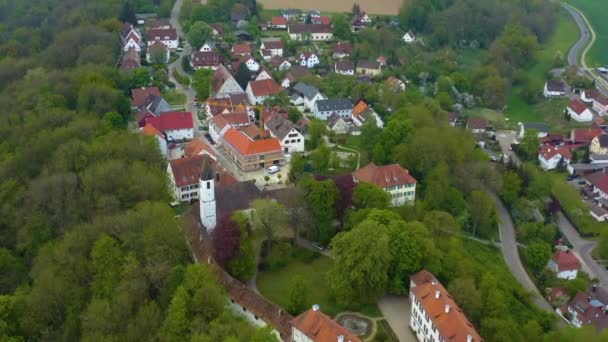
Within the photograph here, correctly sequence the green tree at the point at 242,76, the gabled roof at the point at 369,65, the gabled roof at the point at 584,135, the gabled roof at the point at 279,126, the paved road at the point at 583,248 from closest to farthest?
the paved road at the point at 583,248 → the gabled roof at the point at 279,126 → the gabled roof at the point at 584,135 → the green tree at the point at 242,76 → the gabled roof at the point at 369,65

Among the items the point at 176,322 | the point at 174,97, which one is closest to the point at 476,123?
the point at 174,97

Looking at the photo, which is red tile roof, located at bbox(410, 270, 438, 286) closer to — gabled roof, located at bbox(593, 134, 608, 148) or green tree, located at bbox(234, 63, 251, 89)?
gabled roof, located at bbox(593, 134, 608, 148)

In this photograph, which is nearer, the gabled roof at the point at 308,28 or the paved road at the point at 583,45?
the paved road at the point at 583,45

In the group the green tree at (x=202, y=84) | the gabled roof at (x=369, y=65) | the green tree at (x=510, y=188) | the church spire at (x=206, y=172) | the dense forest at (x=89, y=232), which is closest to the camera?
the dense forest at (x=89, y=232)

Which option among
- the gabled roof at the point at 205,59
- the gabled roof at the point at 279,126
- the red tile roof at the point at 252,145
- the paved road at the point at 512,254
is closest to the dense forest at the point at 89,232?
the red tile roof at the point at 252,145

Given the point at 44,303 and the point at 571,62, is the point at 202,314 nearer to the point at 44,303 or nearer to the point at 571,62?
the point at 44,303

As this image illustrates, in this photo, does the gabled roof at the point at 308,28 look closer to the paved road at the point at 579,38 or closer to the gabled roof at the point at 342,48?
the gabled roof at the point at 342,48

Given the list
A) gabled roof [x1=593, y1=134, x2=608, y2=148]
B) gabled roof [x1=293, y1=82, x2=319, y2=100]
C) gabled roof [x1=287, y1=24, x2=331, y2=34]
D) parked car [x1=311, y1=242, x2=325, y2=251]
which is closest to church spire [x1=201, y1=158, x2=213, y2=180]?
parked car [x1=311, y1=242, x2=325, y2=251]
